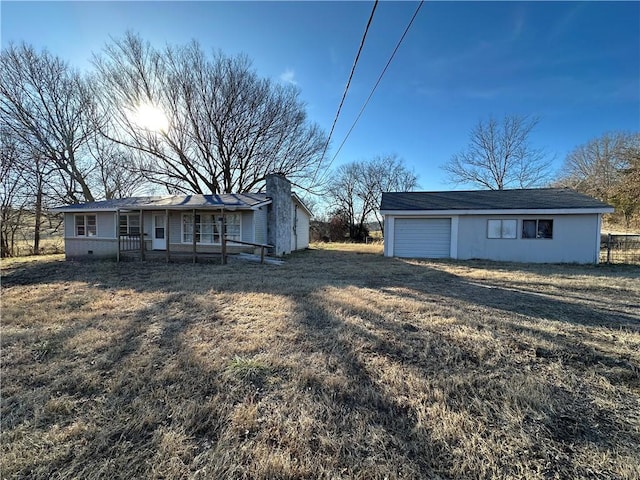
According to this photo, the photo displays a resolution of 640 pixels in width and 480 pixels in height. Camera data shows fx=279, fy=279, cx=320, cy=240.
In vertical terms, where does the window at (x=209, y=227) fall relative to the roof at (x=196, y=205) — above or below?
below

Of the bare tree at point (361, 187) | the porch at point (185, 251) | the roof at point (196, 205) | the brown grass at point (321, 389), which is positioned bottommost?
the brown grass at point (321, 389)

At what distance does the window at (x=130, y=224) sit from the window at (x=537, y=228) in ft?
59.2

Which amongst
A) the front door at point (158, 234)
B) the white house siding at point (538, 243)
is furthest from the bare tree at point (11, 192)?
the white house siding at point (538, 243)

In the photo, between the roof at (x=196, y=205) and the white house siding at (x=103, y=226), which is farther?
the white house siding at (x=103, y=226)

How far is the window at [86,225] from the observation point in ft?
45.8

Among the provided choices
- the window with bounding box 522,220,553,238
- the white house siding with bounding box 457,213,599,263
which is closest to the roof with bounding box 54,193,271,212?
the white house siding with bounding box 457,213,599,263

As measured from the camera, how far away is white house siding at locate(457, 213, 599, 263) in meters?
11.6

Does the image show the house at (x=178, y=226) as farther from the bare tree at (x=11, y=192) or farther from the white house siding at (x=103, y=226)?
the bare tree at (x=11, y=192)

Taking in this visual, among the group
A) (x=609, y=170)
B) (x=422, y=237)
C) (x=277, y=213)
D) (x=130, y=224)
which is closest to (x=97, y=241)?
(x=130, y=224)

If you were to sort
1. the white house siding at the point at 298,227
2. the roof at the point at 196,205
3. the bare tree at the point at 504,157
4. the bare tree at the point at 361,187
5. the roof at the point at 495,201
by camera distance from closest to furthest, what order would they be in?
the roof at the point at 196,205 < the roof at the point at 495,201 < the white house siding at the point at 298,227 < the bare tree at the point at 504,157 < the bare tree at the point at 361,187

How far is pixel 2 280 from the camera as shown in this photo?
8102 mm

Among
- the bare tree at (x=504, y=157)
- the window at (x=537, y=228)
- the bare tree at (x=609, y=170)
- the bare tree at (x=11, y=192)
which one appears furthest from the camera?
the bare tree at (x=504, y=157)

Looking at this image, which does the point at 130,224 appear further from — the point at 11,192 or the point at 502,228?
the point at 502,228

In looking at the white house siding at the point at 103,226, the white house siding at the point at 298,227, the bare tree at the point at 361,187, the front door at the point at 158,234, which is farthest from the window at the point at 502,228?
the bare tree at the point at 361,187
